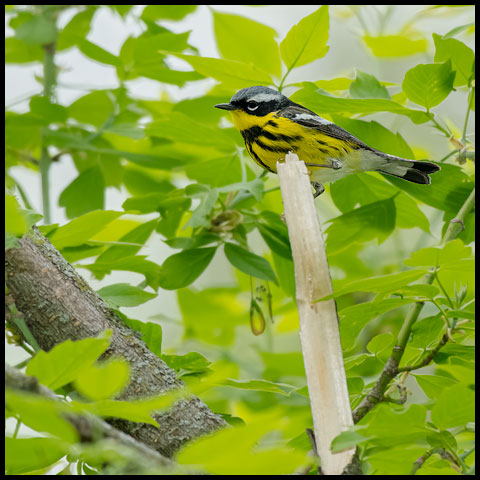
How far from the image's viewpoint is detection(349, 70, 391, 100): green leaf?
4.37 feet

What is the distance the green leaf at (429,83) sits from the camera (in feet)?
4.11

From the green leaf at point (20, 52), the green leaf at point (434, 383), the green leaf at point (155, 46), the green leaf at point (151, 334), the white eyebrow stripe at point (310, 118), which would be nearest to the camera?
the green leaf at point (434, 383)

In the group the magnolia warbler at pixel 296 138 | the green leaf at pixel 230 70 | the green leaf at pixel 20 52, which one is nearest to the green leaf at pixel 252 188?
the magnolia warbler at pixel 296 138

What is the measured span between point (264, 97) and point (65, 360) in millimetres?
1019

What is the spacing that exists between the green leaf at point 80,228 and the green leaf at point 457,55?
717 mm

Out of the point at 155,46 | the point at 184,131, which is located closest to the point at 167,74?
the point at 155,46

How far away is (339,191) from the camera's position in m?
1.51

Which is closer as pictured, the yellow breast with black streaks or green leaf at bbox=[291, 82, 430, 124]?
green leaf at bbox=[291, 82, 430, 124]

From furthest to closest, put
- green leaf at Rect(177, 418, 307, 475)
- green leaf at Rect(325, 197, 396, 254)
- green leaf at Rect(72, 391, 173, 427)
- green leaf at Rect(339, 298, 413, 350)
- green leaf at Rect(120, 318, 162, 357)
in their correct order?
green leaf at Rect(325, 197, 396, 254)
green leaf at Rect(120, 318, 162, 357)
green leaf at Rect(339, 298, 413, 350)
green leaf at Rect(72, 391, 173, 427)
green leaf at Rect(177, 418, 307, 475)

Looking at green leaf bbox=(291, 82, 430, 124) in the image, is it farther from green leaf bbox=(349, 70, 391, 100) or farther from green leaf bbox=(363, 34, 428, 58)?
green leaf bbox=(363, 34, 428, 58)

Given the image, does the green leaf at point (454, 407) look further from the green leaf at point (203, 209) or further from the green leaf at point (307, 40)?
the green leaf at point (307, 40)

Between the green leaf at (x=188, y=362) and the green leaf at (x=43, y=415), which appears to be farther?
the green leaf at (x=188, y=362)

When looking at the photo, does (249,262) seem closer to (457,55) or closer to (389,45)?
(457,55)

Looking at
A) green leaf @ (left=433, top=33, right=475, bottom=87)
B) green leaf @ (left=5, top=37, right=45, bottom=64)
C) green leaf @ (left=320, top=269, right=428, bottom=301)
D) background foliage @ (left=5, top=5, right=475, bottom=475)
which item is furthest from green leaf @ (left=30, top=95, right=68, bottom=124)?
green leaf @ (left=320, top=269, right=428, bottom=301)
